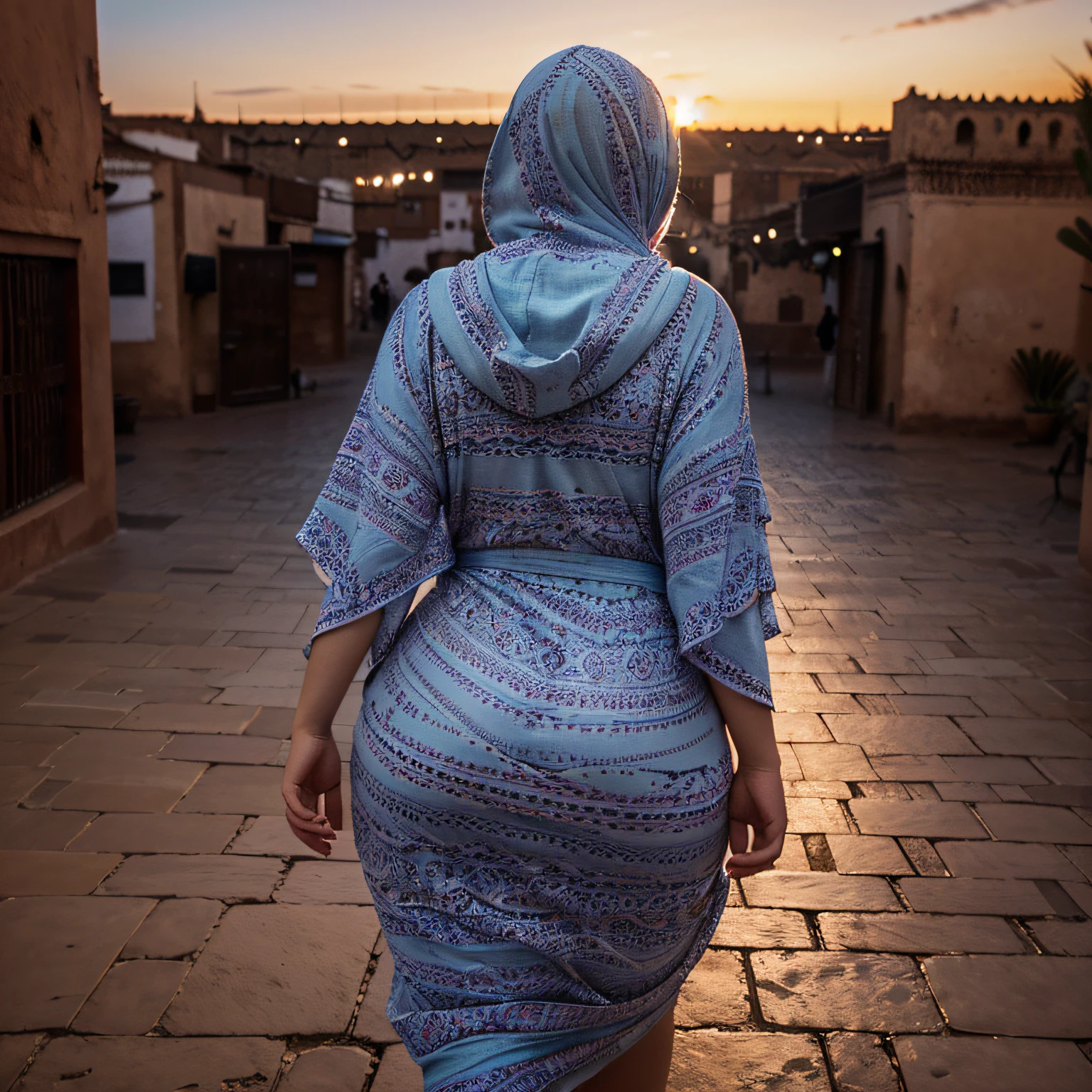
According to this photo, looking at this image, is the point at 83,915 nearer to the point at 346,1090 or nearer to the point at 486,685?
the point at 346,1090

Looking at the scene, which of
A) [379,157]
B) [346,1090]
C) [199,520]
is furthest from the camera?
[379,157]

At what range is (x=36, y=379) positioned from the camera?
24.8 feet

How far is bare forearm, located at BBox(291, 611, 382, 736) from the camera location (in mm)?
1794

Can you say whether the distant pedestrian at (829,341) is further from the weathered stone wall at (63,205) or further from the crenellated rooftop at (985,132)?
the weathered stone wall at (63,205)

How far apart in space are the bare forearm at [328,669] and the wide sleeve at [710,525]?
0.45 metres

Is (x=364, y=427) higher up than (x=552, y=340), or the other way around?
(x=552, y=340)

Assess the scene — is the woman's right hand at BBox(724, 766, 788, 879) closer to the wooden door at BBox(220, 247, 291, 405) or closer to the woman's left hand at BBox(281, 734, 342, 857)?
the woman's left hand at BBox(281, 734, 342, 857)

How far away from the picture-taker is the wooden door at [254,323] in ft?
59.1

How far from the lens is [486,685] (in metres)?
1.70

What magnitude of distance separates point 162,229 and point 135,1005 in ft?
50.2

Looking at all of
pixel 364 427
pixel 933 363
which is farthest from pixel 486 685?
pixel 933 363

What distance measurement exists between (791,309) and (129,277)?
65.0ft

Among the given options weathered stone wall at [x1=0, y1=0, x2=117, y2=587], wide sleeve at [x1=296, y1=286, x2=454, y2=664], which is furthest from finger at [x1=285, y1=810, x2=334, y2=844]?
weathered stone wall at [x1=0, y1=0, x2=117, y2=587]

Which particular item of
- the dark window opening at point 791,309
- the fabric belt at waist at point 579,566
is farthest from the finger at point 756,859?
the dark window opening at point 791,309
